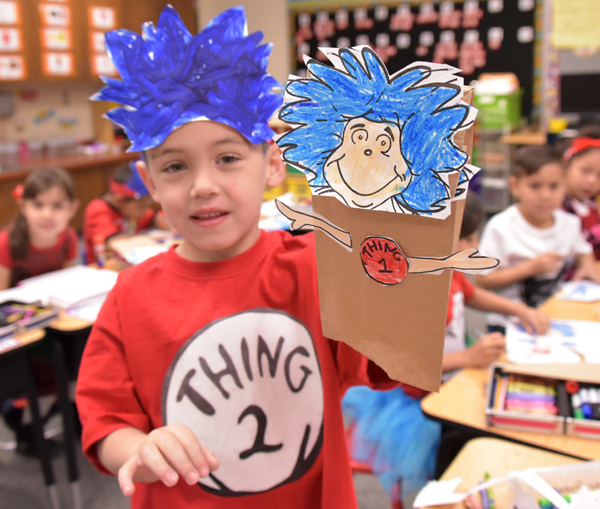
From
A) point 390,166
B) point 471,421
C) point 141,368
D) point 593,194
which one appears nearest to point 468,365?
point 471,421

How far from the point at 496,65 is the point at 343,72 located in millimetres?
5994

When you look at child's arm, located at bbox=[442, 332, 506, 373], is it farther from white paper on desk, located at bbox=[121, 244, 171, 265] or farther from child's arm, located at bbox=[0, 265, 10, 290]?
child's arm, located at bbox=[0, 265, 10, 290]

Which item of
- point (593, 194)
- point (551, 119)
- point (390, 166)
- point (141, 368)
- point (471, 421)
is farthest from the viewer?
point (551, 119)

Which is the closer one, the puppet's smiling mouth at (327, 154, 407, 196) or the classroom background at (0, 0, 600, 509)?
the puppet's smiling mouth at (327, 154, 407, 196)

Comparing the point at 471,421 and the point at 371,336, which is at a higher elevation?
the point at 371,336

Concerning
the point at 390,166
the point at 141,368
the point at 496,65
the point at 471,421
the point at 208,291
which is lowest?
the point at 471,421

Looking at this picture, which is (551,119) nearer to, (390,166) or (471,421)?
(471,421)

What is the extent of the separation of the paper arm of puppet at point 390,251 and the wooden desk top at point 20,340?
1515 millimetres

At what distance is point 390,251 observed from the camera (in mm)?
584

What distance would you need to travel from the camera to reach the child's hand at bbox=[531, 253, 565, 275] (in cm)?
211

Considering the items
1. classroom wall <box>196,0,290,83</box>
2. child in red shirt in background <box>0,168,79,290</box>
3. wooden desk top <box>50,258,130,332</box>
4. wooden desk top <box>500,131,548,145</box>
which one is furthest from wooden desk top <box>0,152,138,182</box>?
wooden desk top <box>500,131,548,145</box>

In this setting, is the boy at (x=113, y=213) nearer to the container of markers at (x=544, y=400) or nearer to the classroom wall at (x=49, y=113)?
the container of markers at (x=544, y=400)

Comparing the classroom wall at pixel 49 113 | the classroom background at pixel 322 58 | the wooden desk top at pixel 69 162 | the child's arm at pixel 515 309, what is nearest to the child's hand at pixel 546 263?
the child's arm at pixel 515 309

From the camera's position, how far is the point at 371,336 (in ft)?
2.09
